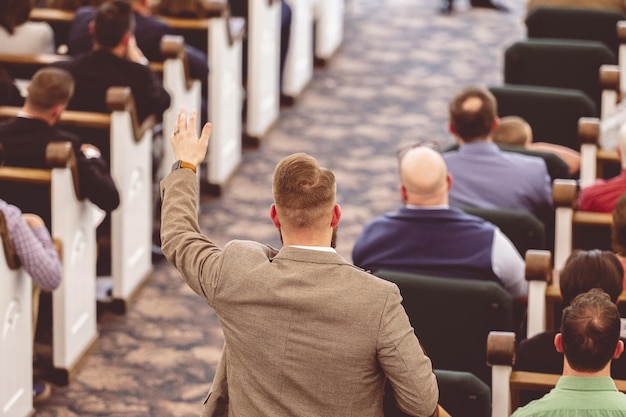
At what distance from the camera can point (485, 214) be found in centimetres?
462

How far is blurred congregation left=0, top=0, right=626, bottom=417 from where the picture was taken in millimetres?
3838

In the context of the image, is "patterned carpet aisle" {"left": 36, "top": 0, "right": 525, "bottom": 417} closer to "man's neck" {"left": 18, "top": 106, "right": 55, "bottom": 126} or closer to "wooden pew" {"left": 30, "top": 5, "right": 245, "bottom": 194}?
"wooden pew" {"left": 30, "top": 5, "right": 245, "bottom": 194}

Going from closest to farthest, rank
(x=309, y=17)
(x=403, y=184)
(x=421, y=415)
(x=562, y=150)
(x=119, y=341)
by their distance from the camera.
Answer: (x=421, y=415), (x=403, y=184), (x=119, y=341), (x=562, y=150), (x=309, y=17)

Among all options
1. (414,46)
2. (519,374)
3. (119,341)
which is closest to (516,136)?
(119,341)

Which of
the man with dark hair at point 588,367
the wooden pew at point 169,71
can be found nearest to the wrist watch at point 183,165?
the man with dark hair at point 588,367

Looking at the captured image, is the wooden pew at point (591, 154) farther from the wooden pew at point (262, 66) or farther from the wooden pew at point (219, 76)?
the wooden pew at point (262, 66)

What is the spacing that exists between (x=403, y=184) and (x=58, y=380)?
1.63 metres

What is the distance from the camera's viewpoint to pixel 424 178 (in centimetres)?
427

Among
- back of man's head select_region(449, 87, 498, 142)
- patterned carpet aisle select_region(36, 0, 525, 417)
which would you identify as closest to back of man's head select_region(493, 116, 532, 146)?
back of man's head select_region(449, 87, 498, 142)

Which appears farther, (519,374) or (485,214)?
(485,214)

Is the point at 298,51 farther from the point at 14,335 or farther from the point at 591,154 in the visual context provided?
the point at 14,335

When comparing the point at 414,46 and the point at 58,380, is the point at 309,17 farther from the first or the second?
the point at 58,380

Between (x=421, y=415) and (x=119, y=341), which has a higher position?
(x=421, y=415)

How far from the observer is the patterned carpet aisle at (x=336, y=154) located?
16.6ft
